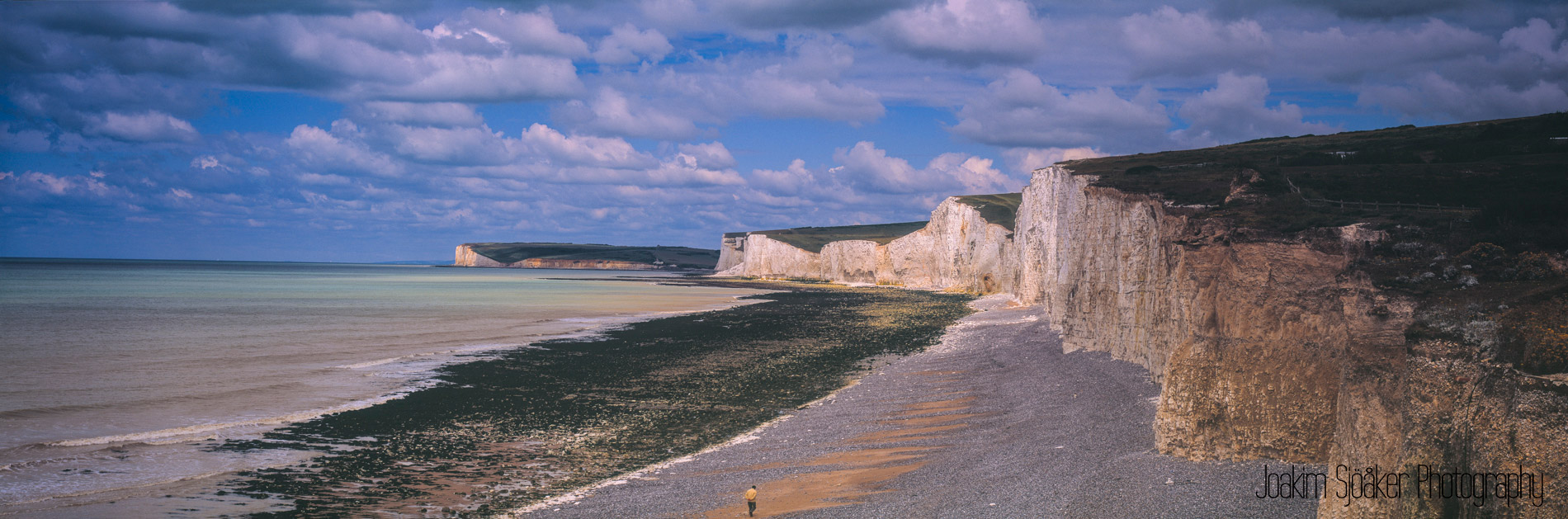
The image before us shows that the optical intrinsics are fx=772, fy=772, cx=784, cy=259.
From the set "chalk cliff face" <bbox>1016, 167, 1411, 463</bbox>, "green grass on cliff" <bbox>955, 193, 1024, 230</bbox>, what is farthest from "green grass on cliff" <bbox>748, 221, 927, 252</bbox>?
"chalk cliff face" <bbox>1016, 167, 1411, 463</bbox>

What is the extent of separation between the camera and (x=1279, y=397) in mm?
8711

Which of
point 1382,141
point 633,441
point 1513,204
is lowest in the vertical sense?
point 633,441

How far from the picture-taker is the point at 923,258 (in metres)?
91.6

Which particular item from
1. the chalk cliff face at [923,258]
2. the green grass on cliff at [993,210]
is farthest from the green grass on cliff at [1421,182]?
the green grass on cliff at [993,210]

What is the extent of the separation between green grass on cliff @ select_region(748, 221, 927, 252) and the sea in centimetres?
7177

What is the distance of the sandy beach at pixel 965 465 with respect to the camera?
8.43 m

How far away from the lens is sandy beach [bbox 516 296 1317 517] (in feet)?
27.7

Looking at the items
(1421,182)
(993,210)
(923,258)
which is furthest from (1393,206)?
(923,258)

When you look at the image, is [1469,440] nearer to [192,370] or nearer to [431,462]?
[431,462]

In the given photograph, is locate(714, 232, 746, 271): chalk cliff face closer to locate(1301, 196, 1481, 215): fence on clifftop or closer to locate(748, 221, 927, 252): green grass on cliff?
locate(748, 221, 927, 252): green grass on cliff

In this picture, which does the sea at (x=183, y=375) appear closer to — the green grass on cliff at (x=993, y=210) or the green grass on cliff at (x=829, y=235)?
the green grass on cliff at (x=993, y=210)

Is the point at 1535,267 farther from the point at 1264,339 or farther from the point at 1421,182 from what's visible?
the point at 1421,182

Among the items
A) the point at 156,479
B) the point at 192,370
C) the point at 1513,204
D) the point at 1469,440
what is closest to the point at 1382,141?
the point at 1513,204

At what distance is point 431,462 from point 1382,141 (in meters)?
32.2
